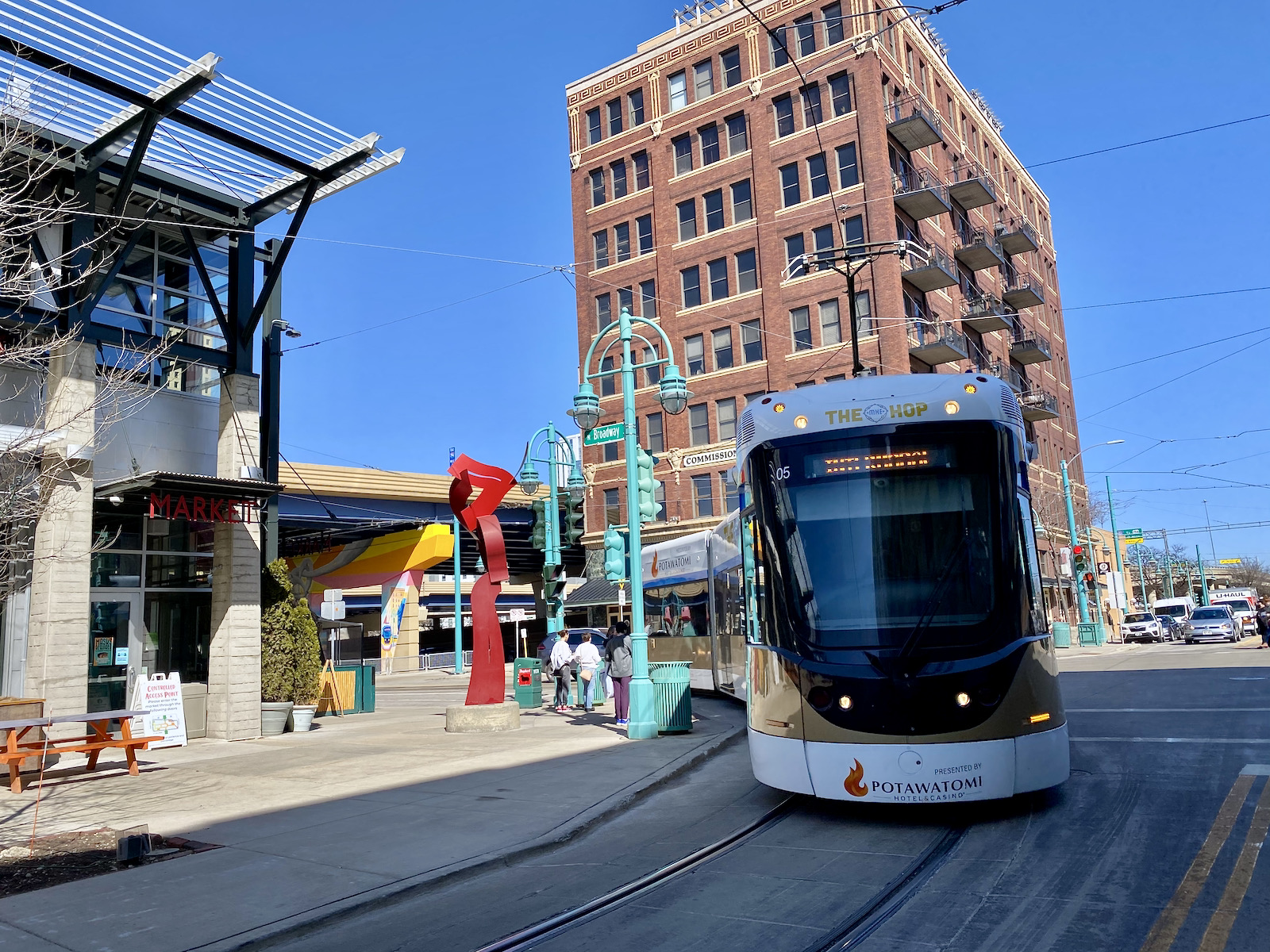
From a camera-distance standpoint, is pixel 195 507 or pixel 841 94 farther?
pixel 841 94

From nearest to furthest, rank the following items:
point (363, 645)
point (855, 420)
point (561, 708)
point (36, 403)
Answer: point (855, 420), point (36, 403), point (561, 708), point (363, 645)

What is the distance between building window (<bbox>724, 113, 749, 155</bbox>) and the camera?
4431cm

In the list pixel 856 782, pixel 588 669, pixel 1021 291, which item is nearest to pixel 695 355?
pixel 1021 291

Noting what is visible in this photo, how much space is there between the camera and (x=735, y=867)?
6.79 m

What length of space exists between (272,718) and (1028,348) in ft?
147

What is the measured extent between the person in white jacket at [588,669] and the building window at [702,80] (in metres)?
33.1

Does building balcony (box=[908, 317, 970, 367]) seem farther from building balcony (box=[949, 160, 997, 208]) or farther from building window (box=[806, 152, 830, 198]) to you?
building balcony (box=[949, 160, 997, 208])

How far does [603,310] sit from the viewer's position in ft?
160

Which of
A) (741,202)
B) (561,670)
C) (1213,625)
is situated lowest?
(1213,625)

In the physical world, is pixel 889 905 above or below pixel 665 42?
below

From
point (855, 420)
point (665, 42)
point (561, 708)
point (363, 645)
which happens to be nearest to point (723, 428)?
point (665, 42)

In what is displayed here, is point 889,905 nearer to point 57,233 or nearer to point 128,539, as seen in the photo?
point 128,539

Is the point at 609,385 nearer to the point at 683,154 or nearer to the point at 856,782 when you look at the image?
the point at 683,154

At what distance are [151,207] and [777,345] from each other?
95.5ft
